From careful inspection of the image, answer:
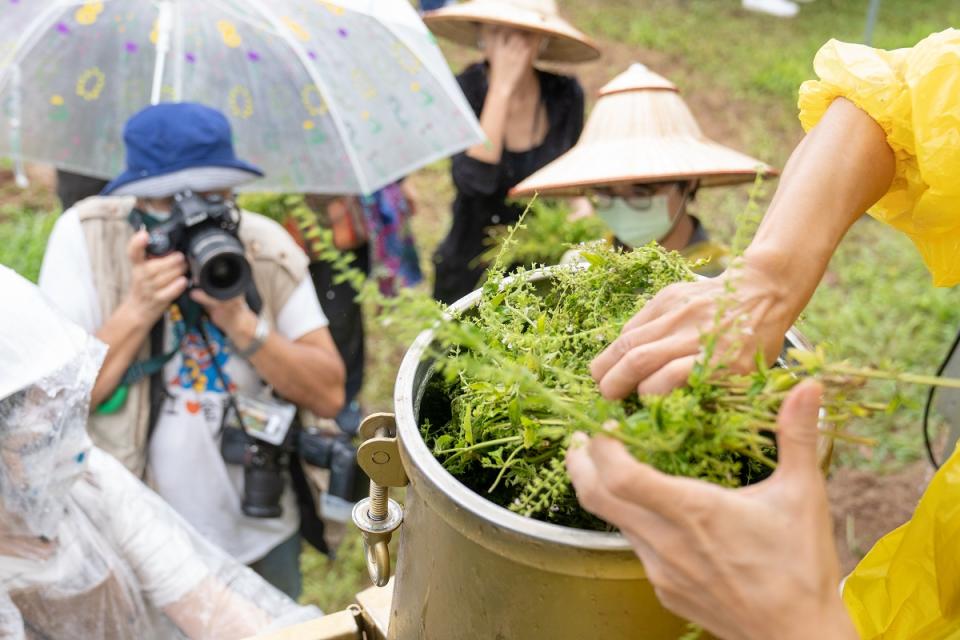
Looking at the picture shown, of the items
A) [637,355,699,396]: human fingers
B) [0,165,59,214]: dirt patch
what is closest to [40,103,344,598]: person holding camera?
[637,355,699,396]: human fingers

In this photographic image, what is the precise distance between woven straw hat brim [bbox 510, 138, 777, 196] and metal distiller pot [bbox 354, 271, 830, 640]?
1360 mm

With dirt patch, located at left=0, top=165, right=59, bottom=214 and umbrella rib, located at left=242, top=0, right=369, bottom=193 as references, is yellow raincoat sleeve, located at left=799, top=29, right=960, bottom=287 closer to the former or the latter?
umbrella rib, located at left=242, top=0, right=369, bottom=193

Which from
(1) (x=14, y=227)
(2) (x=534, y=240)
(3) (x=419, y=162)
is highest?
(3) (x=419, y=162)

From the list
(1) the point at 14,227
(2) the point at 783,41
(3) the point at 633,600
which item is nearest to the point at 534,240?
(3) the point at 633,600

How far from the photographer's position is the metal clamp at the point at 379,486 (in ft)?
2.97

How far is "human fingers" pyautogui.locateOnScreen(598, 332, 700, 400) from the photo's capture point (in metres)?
0.72

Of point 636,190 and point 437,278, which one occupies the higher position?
point 636,190

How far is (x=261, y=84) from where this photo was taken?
237cm

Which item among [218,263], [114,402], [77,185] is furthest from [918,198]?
[77,185]

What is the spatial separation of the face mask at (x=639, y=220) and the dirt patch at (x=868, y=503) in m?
1.53

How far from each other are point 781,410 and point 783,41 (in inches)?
311

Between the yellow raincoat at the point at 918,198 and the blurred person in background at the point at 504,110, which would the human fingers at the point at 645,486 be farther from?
the blurred person in background at the point at 504,110

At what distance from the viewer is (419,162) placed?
7.89 feet

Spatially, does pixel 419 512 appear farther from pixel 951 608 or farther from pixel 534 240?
pixel 534 240
